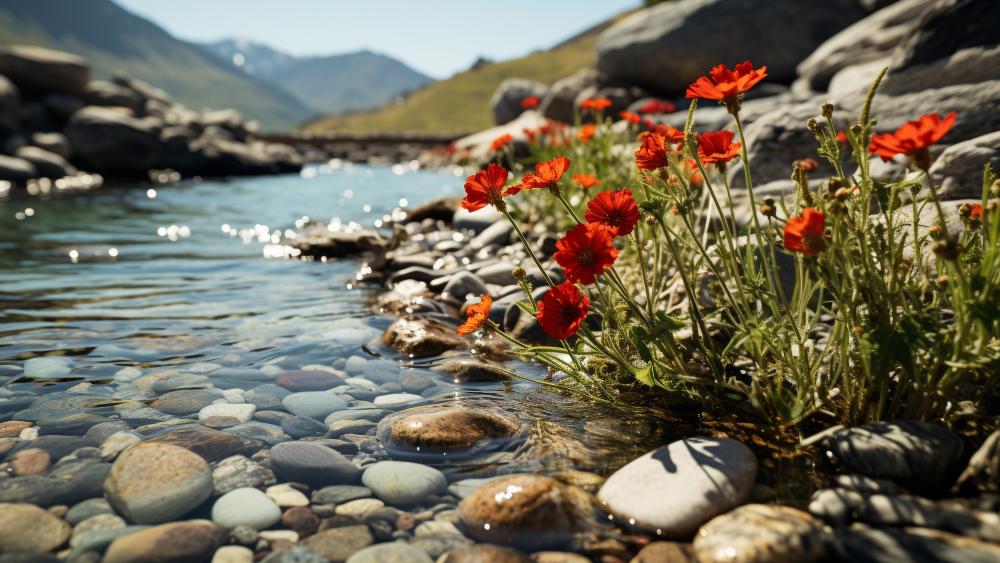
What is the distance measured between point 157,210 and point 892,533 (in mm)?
11754

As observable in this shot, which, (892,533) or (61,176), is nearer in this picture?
(892,533)

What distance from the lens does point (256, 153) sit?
20.9m

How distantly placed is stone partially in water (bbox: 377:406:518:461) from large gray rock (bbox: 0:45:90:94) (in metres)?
21.0

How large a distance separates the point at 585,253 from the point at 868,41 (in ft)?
29.8

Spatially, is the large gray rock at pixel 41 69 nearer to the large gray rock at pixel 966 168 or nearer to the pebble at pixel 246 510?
the pebble at pixel 246 510

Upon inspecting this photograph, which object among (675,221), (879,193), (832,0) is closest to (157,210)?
(675,221)

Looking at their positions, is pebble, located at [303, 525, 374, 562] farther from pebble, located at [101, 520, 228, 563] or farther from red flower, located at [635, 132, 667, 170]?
red flower, located at [635, 132, 667, 170]

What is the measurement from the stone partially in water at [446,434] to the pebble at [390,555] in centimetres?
54

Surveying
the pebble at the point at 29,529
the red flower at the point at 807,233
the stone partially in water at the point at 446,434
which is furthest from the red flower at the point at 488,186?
the pebble at the point at 29,529

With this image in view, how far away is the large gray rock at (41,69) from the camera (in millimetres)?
18438

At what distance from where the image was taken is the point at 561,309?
2.17m

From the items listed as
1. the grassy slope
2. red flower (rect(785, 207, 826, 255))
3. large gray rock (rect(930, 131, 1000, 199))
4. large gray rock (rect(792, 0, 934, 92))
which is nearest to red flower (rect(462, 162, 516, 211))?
red flower (rect(785, 207, 826, 255))

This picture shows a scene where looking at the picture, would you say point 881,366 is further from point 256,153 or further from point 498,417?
point 256,153

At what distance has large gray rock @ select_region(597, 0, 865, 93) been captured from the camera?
13.8m
